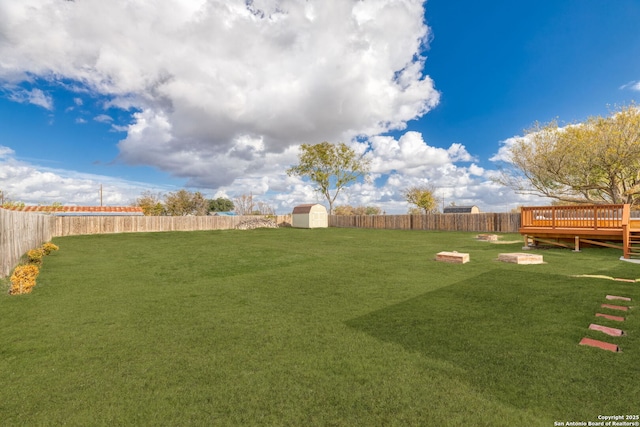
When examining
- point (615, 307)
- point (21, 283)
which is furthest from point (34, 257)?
point (615, 307)

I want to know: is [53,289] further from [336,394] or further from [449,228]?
[449,228]

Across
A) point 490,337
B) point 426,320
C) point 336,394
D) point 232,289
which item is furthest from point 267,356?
point 232,289

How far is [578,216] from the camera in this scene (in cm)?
1164

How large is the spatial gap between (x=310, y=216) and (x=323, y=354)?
31376 millimetres

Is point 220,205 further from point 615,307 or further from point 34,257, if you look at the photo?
point 615,307

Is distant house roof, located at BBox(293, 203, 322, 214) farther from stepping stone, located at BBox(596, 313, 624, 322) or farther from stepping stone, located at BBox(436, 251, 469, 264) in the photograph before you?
stepping stone, located at BBox(596, 313, 624, 322)

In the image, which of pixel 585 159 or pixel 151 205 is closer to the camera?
pixel 585 159

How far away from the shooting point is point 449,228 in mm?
27719

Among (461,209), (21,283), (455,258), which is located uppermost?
(461,209)

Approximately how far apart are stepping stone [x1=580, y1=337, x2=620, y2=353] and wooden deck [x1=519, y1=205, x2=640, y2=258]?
8809 millimetres

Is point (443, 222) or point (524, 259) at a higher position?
point (443, 222)

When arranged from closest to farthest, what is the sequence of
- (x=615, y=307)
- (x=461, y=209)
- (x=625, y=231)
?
(x=615, y=307), (x=625, y=231), (x=461, y=209)

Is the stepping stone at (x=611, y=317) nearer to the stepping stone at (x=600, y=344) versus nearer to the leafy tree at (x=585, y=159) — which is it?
the stepping stone at (x=600, y=344)

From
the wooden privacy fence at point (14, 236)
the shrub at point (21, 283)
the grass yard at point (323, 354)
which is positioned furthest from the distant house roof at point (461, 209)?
the shrub at point (21, 283)
